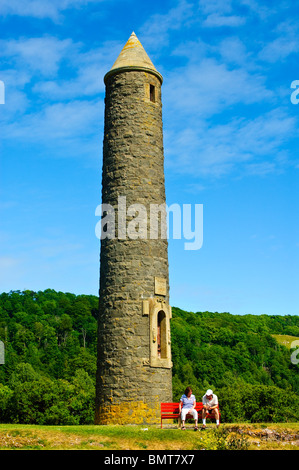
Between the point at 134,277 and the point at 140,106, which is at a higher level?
the point at 140,106

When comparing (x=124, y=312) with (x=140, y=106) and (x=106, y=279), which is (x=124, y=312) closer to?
(x=106, y=279)

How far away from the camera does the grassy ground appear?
10.9 m

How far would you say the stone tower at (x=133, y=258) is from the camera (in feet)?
51.3

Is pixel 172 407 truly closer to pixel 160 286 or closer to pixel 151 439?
pixel 151 439

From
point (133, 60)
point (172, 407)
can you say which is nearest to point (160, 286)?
point (172, 407)

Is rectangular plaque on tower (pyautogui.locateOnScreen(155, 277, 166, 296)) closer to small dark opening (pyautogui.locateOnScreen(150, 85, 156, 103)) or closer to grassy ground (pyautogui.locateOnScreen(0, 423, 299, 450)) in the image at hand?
grassy ground (pyautogui.locateOnScreen(0, 423, 299, 450))

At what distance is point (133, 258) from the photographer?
653 inches

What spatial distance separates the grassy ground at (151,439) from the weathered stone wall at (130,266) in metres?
3.10

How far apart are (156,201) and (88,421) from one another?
56.2 ft

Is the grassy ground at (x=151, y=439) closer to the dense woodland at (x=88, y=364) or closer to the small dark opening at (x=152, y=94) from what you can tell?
the small dark opening at (x=152, y=94)

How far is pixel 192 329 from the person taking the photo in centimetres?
7862

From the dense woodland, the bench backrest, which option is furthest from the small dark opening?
the dense woodland

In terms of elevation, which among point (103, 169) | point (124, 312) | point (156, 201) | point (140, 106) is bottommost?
point (124, 312)
